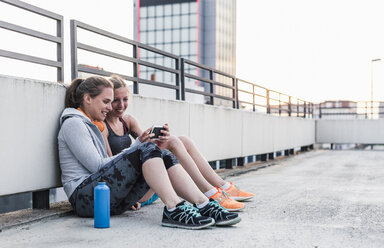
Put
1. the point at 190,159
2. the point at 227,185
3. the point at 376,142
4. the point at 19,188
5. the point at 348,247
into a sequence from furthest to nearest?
the point at 376,142
the point at 227,185
the point at 190,159
the point at 19,188
the point at 348,247

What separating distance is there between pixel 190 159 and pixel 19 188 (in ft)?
4.71

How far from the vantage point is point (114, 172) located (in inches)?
136

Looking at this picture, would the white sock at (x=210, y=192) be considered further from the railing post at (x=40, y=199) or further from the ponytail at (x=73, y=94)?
the railing post at (x=40, y=199)

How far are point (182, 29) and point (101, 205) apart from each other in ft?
201

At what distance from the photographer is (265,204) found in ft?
15.4

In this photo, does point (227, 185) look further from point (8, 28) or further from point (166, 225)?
point (8, 28)

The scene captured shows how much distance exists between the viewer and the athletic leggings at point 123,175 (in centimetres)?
341

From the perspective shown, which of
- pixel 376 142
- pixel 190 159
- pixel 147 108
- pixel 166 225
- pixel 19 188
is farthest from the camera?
pixel 376 142

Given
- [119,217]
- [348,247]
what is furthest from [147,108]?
[348,247]

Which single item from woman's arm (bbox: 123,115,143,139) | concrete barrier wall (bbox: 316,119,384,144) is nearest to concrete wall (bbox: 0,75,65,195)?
woman's arm (bbox: 123,115,143,139)

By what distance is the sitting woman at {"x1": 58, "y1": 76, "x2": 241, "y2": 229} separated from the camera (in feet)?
11.0

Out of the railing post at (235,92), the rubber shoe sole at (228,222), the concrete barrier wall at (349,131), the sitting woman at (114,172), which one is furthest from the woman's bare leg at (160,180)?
the concrete barrier wall at (349,131)

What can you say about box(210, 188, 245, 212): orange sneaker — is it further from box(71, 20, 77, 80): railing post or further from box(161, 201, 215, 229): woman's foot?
box(71, 20, 77, 80): railing post

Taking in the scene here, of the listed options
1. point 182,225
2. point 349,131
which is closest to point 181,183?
point 182,225
